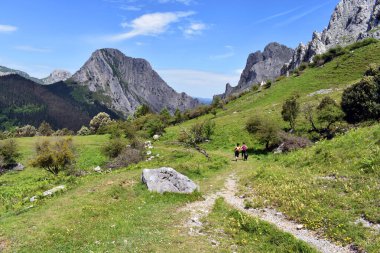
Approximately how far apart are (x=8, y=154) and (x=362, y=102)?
5654cm

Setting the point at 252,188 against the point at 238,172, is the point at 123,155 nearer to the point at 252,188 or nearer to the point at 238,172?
the point at 238,172

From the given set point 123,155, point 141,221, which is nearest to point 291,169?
point 141,221

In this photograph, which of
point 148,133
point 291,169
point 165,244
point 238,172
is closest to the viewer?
point 165,244

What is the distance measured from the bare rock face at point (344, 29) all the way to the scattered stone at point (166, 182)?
13156cm

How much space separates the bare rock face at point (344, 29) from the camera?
480 feet

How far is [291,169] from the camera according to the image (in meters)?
26.2

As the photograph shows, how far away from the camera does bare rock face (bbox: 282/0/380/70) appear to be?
480 feet

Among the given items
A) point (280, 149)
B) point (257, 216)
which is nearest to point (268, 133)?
point (280, 149)

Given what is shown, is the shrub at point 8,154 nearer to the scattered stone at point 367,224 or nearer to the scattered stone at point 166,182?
the scattered stone at point 166,182

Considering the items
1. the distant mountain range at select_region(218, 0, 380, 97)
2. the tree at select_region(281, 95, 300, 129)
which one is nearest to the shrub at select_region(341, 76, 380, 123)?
the tree at select_region(281, 95, 300, 129)

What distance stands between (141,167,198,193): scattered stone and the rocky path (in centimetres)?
179

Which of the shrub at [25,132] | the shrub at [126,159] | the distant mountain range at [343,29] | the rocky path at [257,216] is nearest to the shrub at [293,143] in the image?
the rocky path at [257,216]

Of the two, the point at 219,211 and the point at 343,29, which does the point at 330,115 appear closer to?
the point at 219,211

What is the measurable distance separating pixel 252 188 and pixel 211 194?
10.2 feet
